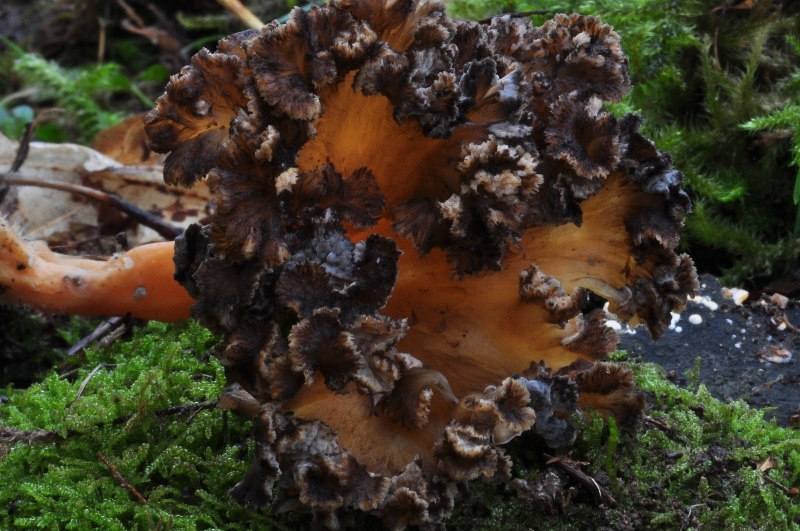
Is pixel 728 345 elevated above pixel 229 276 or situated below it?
below

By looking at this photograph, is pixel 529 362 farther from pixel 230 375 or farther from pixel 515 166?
pixel 230 375

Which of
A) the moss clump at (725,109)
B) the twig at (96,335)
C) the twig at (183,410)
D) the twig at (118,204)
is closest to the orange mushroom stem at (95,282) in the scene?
the twig at (96,335)

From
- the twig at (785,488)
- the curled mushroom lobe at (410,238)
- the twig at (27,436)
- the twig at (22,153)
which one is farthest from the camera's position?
the twig at (22,153)

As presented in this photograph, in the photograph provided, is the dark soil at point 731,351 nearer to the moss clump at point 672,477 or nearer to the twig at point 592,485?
the moss clump at point 672,477

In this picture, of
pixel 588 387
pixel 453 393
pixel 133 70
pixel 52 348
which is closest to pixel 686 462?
pixel 588 387

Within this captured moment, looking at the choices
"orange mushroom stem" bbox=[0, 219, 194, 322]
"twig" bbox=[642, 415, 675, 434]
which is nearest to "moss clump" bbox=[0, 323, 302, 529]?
"orange mushroom stem" bbox=[0, 219, 194, 322]

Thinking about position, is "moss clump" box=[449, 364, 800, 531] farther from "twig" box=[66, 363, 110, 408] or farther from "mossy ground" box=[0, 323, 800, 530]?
"twig" box=[66, 363, 110, 408]
